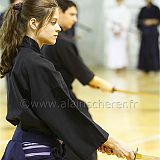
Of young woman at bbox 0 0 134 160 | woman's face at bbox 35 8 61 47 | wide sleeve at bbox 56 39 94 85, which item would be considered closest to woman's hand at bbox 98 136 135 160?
young woman at bbox 0 0 134 160

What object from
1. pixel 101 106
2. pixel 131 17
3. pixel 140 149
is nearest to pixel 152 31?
pixel 131 17

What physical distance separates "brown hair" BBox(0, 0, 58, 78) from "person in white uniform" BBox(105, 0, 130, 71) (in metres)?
8.33

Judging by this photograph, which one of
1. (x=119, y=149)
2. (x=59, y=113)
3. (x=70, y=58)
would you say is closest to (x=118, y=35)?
(x=70, y=58)

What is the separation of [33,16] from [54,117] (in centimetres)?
46

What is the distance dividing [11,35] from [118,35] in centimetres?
855

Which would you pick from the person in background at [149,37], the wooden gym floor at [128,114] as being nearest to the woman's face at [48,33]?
the wooden gym floor at [128,114]

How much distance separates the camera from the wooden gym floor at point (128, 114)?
4.77 metres

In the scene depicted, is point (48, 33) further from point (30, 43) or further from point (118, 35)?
point (118, 35)

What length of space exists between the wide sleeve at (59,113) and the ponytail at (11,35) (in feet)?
0.58

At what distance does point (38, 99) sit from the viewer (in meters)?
2.23

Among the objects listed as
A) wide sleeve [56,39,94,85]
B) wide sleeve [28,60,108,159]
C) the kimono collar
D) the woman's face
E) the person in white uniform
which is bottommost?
the person in white uniform

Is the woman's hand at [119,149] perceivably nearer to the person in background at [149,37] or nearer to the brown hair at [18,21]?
the brown hair at [18,21]

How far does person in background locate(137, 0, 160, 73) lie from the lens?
10258mm

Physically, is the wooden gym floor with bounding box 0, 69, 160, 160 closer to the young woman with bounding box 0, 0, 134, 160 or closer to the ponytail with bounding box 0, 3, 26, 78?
the young woman with bounding box 0, 0, 134, 160
